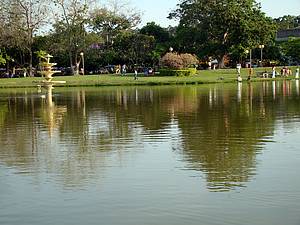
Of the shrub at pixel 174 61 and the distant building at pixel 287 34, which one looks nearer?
the shrub at pixel 174 61

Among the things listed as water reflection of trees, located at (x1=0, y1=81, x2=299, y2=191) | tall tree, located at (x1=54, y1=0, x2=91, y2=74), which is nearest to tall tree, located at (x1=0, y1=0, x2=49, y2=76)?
tall tree, located at (x1=54, y1=0, x2=91, y2=74)

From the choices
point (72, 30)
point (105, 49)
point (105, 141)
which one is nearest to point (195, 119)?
point (105, 141)

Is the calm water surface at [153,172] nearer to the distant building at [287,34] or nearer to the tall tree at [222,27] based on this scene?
the tall tree at [222,27]

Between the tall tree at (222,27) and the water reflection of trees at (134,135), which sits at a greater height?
the tall tree at (222,27)

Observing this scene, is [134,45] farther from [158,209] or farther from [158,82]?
[158,209]

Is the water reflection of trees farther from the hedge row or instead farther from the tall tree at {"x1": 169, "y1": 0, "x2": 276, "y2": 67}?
the tall tree at {"x1": 169, "y1": 0, "x2": 276, "y2": 67}

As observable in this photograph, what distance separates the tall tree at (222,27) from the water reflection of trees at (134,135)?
45078 millimetres

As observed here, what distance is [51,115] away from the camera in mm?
20828

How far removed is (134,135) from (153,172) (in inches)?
187

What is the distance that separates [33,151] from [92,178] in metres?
3.31

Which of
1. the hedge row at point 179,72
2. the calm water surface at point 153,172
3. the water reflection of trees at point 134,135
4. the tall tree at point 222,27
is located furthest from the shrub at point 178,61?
the calm water surface at point 153,172

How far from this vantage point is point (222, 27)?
227 feet

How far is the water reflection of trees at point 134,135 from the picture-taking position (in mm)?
10000

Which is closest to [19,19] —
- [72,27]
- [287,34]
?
[72,27]
